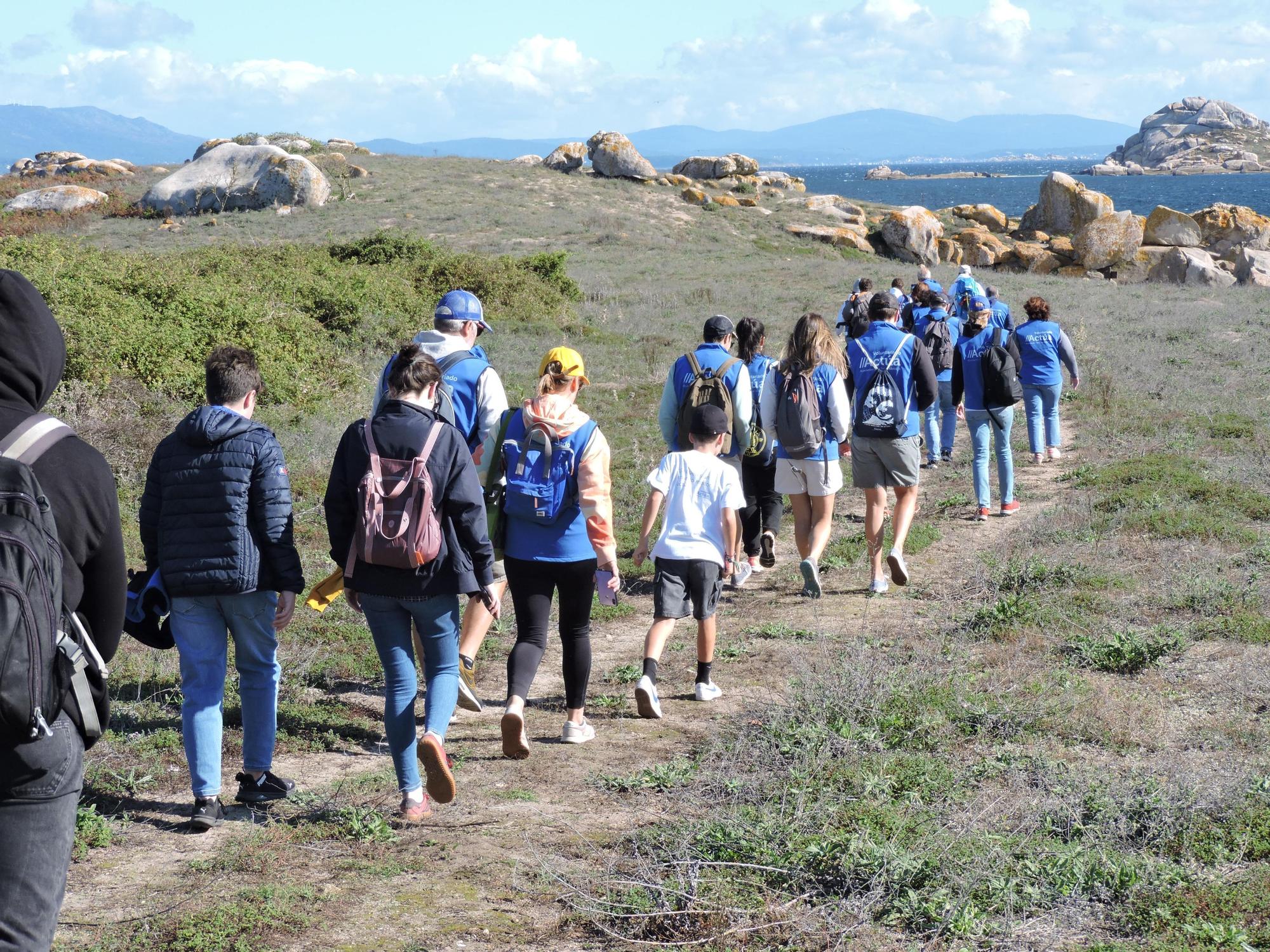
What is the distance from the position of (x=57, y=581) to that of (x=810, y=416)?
18.5 feet

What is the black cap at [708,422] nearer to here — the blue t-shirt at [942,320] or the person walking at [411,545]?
the person walking at [411,545]

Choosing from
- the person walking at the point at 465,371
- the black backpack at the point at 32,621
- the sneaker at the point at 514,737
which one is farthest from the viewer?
the person walking at the point at 465,371

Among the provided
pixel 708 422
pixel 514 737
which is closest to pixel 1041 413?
pixel 708 422

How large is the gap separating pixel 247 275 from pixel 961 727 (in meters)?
15.5

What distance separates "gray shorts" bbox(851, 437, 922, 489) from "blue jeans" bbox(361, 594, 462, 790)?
13.5ft

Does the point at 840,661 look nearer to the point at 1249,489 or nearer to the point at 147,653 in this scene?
the point at 147,653

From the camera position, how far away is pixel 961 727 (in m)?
5.20

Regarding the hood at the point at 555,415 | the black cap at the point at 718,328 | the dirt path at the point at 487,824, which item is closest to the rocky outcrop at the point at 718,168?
the black cap at the point at 718,328

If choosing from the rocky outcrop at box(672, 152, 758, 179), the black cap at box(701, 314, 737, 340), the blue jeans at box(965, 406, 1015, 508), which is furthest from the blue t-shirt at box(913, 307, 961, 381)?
the rocky outcrop at box(672, 152, 758, 179)

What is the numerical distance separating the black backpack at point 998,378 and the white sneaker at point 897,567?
236cm

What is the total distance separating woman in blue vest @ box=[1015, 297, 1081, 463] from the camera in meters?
10.9

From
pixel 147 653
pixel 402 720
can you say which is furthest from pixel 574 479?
pixel 147 653

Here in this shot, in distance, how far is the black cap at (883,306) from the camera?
7.71m

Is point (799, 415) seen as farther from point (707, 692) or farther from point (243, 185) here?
point (243, 185)
